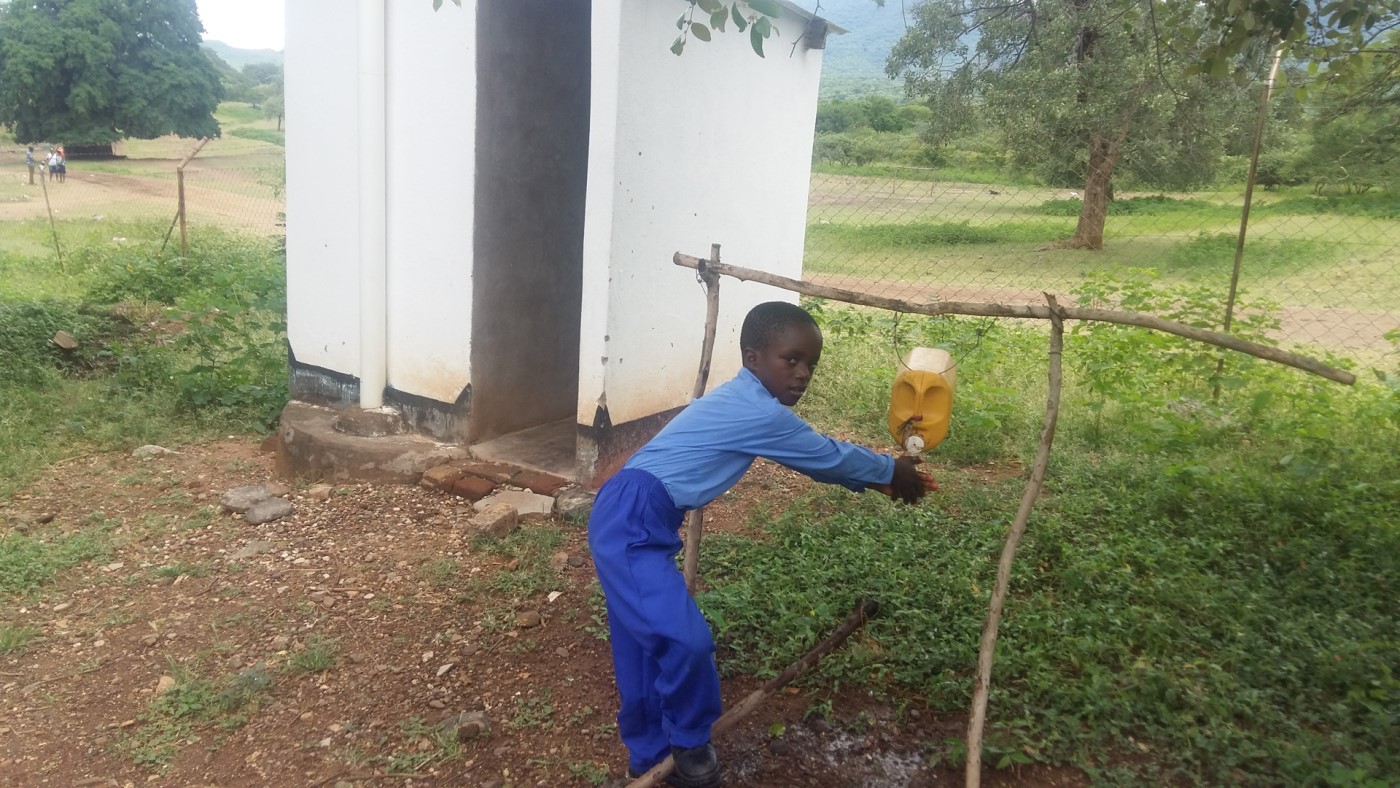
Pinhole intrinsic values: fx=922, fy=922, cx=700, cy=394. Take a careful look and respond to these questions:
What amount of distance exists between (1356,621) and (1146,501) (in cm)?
108

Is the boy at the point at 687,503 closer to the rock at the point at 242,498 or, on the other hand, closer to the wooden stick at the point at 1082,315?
the wooden stick at the point at 1082,315

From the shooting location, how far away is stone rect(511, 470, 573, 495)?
4.56 meters

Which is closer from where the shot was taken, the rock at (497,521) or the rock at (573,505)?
the rock at (497,521)

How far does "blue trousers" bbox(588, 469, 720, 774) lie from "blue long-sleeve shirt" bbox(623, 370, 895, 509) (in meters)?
0.06

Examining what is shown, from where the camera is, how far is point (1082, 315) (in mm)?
2211

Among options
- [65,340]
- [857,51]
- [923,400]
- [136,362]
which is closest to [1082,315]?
[923,400]

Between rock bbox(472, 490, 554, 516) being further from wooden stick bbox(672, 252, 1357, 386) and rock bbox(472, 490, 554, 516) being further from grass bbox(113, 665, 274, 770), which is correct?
wooden stick bbox(672, 252, 1357, 386)

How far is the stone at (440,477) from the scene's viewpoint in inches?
184

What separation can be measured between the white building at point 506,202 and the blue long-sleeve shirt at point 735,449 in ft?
6.92

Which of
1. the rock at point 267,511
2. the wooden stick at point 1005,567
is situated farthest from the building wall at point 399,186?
the wooden stick at point 1005,567

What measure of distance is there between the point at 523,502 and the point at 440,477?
1.75 feet

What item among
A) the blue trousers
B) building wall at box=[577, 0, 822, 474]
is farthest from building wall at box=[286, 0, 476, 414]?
the blue trousers

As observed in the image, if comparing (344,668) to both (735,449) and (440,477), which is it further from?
(735,449)

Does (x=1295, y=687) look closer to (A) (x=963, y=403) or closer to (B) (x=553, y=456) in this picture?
(A) (x=963, y=403)
